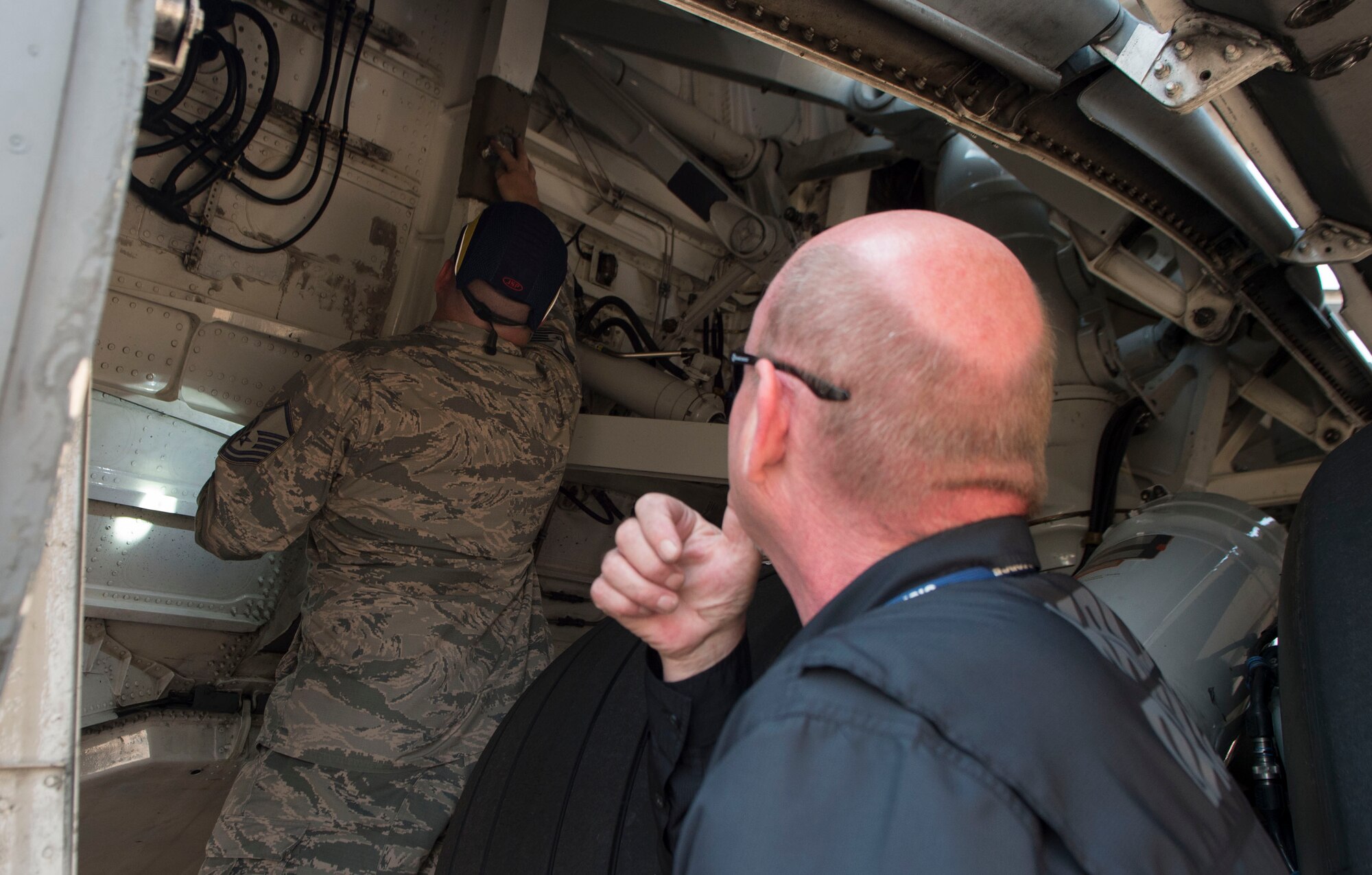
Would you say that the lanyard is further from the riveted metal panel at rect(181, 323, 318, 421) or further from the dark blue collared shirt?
the riveted metal panel at rect(181, 323, 318, 421)


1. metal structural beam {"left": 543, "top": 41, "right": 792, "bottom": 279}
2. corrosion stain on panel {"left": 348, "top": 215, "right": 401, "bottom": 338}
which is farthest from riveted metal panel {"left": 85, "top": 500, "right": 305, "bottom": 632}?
metal structural beam {"left": 543, "top": 41, "right": 792, "bottom": 279}

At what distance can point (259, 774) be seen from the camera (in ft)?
6.77

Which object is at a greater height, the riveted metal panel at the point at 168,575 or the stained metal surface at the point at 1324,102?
the stained metal surface at the point at 1324,102

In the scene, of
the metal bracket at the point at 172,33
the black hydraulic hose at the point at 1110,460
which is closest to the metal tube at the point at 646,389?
the black hydraulic hose at the point at 1110,460

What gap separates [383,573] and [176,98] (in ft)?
4.20

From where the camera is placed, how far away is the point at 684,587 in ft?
3.64

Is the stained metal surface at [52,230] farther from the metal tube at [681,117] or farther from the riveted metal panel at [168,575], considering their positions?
the metal tube at [681,117]

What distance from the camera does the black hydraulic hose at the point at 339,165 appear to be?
8.63 feet

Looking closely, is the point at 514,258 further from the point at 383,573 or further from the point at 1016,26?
the point at 1016,26

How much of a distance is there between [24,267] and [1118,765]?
833 millimetres

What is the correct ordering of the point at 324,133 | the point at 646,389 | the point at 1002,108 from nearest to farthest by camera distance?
the point at 1002,108
the point at 324,133
the point at 646,389

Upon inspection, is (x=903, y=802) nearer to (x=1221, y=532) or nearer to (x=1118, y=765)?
(x=1118, y=765)

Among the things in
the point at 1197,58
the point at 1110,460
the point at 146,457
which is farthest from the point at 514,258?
the point at 1110,460

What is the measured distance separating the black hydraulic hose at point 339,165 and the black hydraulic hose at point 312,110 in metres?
0.07
